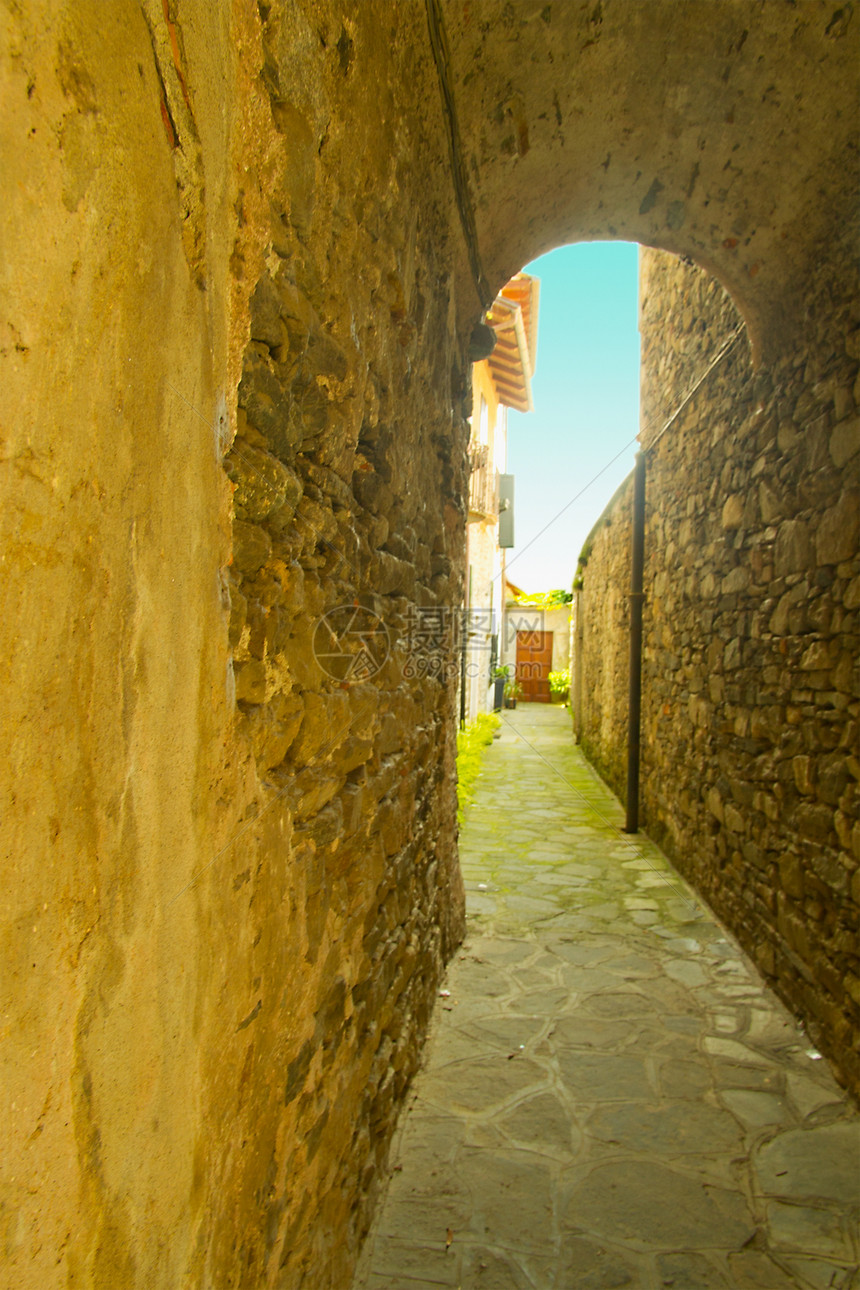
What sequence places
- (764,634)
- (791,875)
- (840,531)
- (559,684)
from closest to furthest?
1. (840,531)
2. (791,875)
3. (764,634)
4. (559,684)

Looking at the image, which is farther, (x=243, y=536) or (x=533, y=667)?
(x=533, y=667)

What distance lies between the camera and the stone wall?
255cm

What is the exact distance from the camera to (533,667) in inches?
769

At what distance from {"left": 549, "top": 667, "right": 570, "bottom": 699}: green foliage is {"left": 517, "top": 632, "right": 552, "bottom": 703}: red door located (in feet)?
0.98

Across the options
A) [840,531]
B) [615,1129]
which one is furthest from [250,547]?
[840,531]

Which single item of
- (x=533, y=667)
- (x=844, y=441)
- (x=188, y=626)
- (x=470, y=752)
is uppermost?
(x=844, y=441)

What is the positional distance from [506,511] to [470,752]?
7487 mm

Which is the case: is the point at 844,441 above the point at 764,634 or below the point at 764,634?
above

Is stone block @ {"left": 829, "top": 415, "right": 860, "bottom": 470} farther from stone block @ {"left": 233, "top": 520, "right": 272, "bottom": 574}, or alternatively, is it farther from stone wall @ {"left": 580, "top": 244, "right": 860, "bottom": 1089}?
stone block @ {"left": 233, "top": 520, "right": 272, "bottom": 574}

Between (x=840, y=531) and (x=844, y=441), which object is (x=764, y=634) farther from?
(x=844, y=441)

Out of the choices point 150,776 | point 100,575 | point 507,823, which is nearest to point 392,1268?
point 150,776

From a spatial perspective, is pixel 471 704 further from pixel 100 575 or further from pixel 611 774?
pixel 100 575

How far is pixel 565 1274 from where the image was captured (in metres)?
1.69

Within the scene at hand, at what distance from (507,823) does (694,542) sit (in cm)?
296
